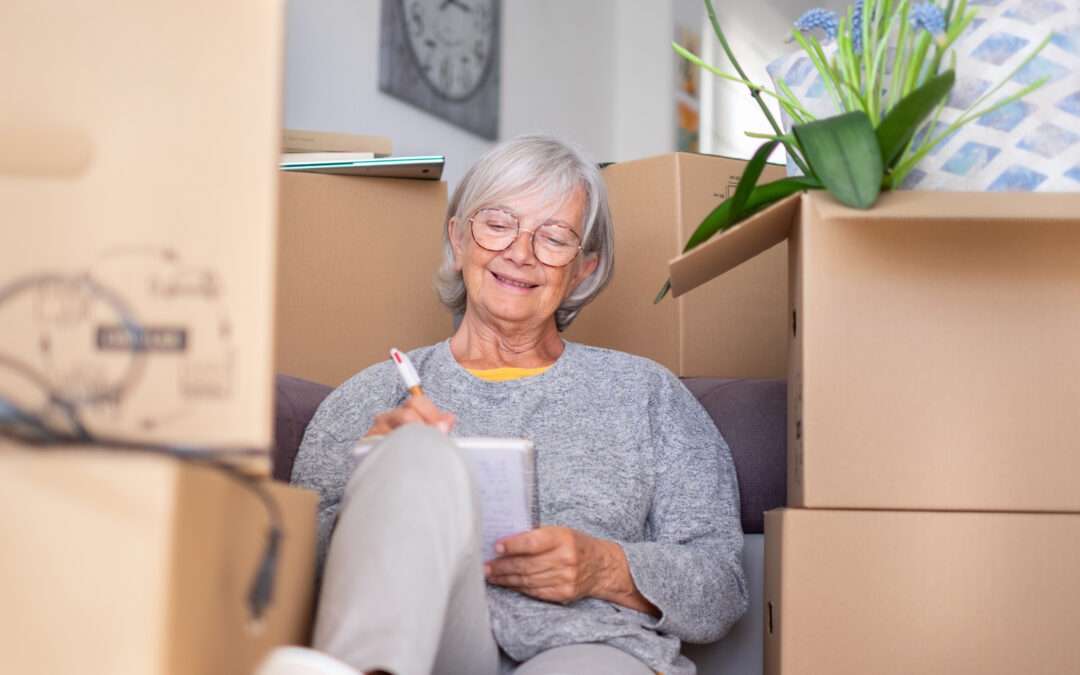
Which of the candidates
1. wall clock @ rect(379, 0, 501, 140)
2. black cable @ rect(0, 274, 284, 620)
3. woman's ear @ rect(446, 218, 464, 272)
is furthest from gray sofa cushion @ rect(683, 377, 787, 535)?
wall clock @ rect(379, 0, 501, 140)

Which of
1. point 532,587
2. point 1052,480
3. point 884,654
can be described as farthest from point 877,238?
point 532,587

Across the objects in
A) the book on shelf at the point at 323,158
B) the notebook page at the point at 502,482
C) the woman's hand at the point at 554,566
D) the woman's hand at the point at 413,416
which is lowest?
the woman's hand at the point at 554,566

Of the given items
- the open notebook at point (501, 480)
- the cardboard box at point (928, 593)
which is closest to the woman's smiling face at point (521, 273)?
the open notebook at point (501, 480)

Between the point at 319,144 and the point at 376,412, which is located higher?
the point at 319,144

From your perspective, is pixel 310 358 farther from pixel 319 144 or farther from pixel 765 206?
pixel 765 206

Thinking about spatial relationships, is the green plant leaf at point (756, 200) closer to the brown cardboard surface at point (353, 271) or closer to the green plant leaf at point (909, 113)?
the green plant leaf at point (909, 113)

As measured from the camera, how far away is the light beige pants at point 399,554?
0.93 m

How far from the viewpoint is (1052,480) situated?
1.23 metres

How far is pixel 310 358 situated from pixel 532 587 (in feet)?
2.16

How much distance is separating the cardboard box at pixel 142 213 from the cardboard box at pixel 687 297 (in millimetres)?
1188

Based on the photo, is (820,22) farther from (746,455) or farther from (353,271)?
(353,271)

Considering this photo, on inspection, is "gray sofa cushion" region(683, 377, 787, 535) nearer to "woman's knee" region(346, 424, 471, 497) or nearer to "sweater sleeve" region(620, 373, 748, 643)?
"sweater sleeve" region(620, 373, 748, 643)

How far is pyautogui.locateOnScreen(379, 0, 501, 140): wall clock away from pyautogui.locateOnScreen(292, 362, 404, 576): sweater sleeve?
3.79 ft

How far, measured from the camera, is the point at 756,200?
1315 mm
